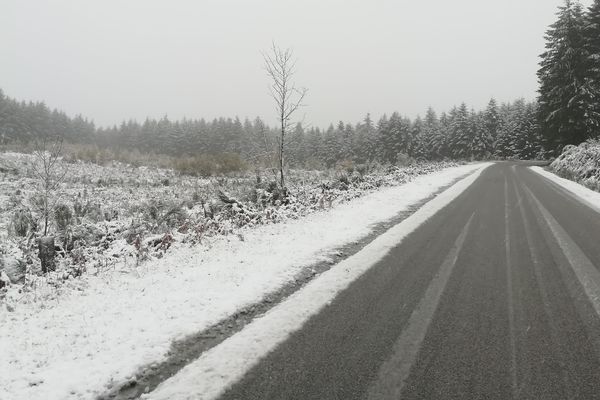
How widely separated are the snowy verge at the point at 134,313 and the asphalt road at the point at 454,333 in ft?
3.60

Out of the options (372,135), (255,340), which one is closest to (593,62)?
(255,340)

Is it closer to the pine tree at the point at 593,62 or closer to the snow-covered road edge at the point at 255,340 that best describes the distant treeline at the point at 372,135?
the pine tree at the point at 593,62

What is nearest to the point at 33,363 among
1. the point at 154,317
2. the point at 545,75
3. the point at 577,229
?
the point at 154,317

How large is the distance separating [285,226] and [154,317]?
16.2 feet

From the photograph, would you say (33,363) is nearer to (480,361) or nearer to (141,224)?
(480,361)

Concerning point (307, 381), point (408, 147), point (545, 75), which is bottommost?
point (307, 381)

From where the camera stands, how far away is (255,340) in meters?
3.74

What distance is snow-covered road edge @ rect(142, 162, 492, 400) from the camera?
9.86 ft

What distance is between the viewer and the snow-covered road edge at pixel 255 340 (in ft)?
9.86

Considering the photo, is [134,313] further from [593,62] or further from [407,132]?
[407,132]

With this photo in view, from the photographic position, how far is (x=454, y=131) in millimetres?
70500

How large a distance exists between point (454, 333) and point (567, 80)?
38.0 m

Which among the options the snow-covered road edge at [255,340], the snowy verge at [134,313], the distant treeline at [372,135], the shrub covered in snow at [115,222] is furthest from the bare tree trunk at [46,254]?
the distant treeline at [372,135]

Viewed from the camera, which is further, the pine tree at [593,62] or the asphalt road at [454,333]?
the pine tree at [593,62]
